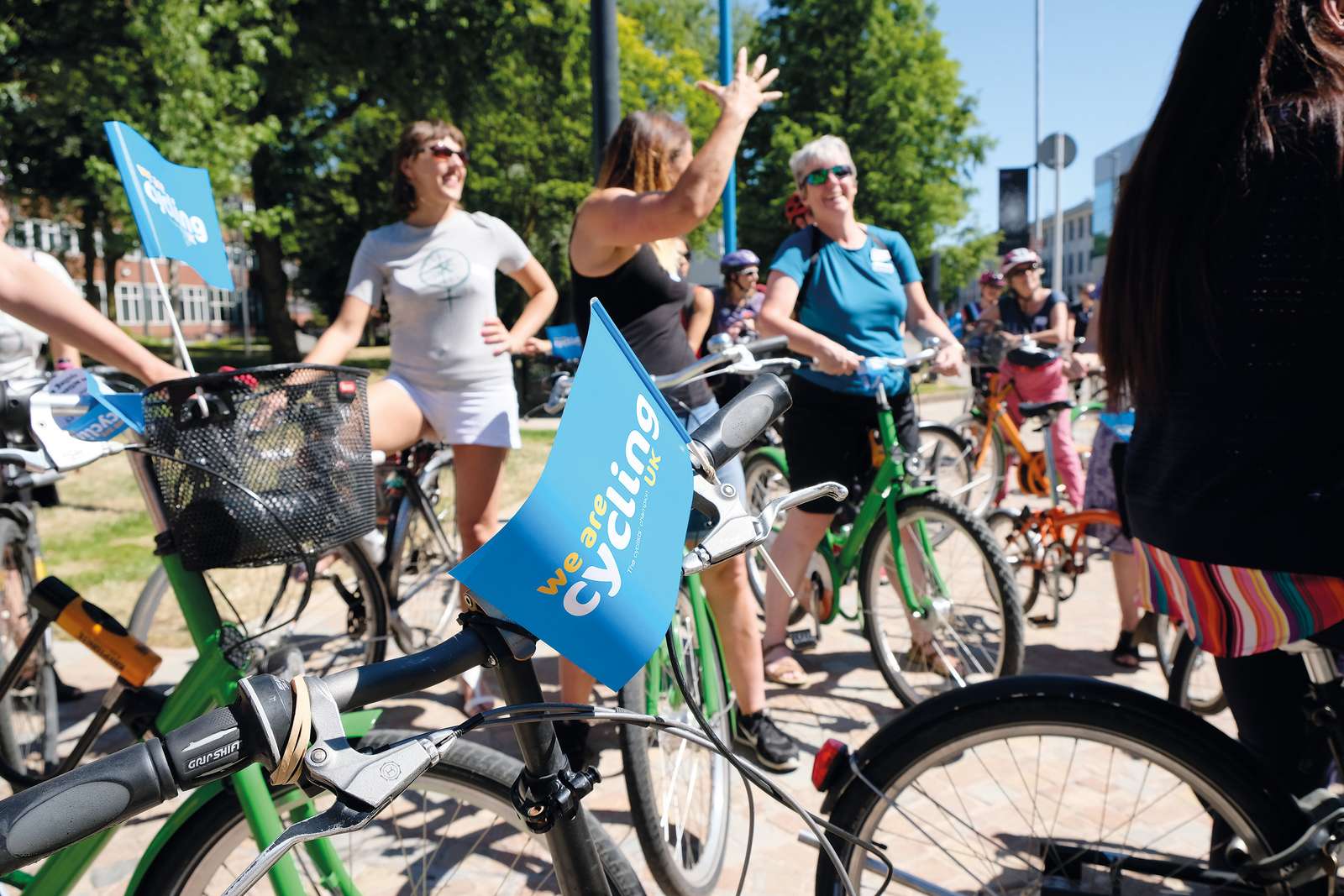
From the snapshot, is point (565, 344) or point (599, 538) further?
point (565, 344)

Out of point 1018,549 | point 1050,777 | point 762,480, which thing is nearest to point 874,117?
point 762,480

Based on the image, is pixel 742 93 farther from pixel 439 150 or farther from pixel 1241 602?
pixel 1241 602

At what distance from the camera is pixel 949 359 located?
3623 millimetres

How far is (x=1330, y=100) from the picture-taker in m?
1.48

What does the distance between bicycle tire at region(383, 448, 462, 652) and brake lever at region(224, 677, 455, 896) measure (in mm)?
3055

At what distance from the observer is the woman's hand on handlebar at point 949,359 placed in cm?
362

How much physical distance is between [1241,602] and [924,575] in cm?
202

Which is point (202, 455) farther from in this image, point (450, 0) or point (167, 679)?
point (450, 0)

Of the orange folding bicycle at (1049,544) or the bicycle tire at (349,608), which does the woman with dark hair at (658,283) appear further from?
the orange folding bicycle at (1049,544)

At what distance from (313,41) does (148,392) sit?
16463mm

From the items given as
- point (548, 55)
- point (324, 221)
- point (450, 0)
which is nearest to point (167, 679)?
point (450, 0)

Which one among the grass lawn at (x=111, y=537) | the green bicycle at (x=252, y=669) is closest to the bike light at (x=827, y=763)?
the green bicycle at (x=252, y=669)

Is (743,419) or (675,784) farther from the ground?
(743,419)

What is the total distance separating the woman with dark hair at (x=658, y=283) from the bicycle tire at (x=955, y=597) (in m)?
0.71
